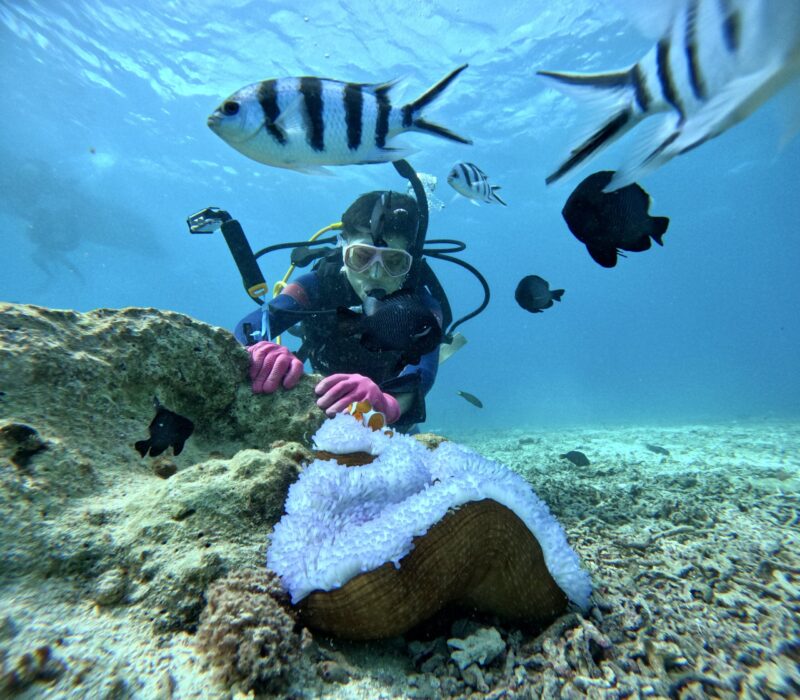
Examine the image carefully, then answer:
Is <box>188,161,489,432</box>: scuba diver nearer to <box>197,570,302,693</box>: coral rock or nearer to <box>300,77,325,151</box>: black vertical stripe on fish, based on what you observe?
<box>300,77,325,151</box>: black vertical stripe on fish

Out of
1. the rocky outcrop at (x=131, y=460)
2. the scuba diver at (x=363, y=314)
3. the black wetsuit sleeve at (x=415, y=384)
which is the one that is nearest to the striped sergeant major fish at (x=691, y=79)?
the scuba diver at (x=363, y=314)

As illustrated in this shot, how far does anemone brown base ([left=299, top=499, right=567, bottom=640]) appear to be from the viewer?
1.22m

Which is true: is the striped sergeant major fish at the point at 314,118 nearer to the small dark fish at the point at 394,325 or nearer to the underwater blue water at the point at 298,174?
the underwater blue water at the point at 298,174

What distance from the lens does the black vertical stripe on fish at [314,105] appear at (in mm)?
1716

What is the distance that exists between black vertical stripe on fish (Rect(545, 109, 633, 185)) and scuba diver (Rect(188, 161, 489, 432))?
1.40m

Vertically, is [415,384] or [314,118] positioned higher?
[314,118]

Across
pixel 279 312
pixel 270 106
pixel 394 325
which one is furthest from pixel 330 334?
pixel 270 106

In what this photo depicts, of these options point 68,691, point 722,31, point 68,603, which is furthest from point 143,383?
point 722,31

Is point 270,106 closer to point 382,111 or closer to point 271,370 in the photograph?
point 382,111

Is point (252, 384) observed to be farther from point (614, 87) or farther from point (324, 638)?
point (614, 87)

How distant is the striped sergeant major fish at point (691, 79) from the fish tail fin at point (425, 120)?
2.27ft

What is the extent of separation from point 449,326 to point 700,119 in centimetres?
448

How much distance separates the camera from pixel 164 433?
2.04 m

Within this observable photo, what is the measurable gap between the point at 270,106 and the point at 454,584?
6.73ft
